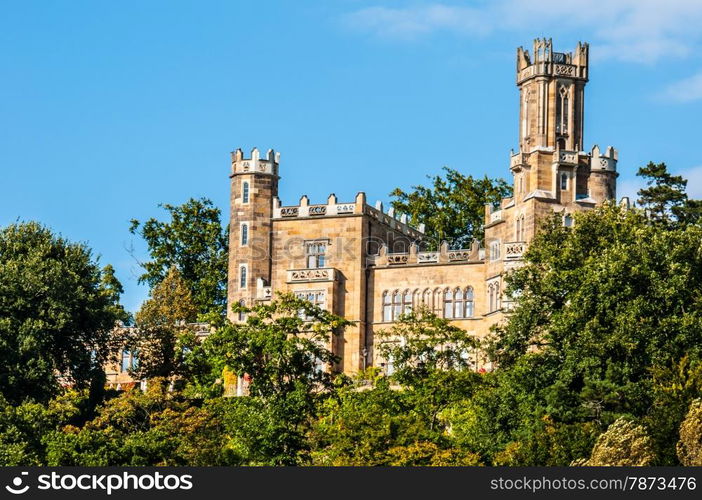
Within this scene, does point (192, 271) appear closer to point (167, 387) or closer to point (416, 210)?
point (416, 210)

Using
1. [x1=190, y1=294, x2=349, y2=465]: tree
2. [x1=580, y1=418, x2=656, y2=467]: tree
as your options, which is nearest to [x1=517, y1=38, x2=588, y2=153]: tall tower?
[x1=190, y1=294, x2=349, y2=465]: tree

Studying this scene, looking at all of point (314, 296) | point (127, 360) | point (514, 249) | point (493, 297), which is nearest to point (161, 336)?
point (314, 296)

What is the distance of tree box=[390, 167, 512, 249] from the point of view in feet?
406

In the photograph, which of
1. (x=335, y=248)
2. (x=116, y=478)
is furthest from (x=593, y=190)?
(x=116, y=478)

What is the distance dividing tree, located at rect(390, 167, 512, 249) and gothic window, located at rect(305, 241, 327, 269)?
11573 millimetres

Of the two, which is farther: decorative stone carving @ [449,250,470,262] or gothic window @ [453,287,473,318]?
decorative stone carving @ [449,250,470,262]

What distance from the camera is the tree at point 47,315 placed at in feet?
315

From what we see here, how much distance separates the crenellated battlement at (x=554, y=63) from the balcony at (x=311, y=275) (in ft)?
46.4

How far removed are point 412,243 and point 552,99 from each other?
1122 centimetres

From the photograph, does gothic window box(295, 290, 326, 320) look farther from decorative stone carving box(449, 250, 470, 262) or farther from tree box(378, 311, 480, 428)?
tree box(378, 311, 480, 428)

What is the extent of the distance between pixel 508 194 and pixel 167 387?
1368 inches

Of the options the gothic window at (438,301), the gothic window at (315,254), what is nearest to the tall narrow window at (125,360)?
the gothic window at (315,254)

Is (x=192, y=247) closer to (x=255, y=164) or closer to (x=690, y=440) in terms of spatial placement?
(x=255, y=164)

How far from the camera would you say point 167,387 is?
9625cm
